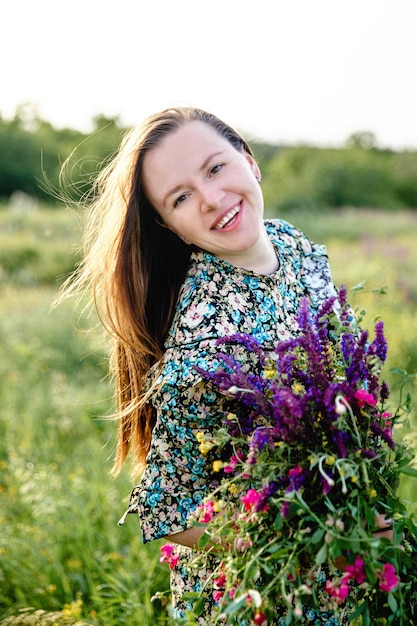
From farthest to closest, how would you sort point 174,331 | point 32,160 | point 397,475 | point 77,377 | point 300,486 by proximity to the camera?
point 32,160 → point 77,377 → point 174,331 → point 397,475 → point 300,486

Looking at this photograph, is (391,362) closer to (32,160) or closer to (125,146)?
(125,146)

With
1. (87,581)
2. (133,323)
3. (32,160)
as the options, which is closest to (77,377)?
(87,581)

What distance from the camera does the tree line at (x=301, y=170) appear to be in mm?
30719

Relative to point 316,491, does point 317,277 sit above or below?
above

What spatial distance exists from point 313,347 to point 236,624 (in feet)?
1.94

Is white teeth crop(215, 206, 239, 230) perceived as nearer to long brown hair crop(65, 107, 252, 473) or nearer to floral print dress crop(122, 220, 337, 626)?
floral print dress crop(122, 220, 337, 626)

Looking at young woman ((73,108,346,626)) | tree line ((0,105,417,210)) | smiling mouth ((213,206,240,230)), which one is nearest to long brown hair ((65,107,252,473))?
young woman ((73,108,346,626))

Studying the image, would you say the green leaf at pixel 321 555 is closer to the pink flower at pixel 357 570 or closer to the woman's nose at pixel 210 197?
the pink flower at pixel 357 570

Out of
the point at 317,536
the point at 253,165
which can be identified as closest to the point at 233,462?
the point at 317,536

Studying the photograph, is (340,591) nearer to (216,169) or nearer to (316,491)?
(316,491)

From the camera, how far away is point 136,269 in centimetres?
203

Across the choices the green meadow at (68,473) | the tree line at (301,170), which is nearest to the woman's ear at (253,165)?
the green meadow at (68,473)

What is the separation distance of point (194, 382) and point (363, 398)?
505 mm

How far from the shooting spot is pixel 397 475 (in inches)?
54.2
